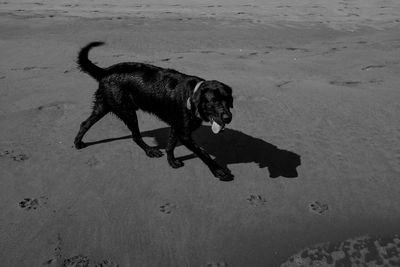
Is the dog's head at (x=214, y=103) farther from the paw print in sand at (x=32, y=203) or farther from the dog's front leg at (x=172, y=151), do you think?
the paw print in sand at (x=32, y=203)

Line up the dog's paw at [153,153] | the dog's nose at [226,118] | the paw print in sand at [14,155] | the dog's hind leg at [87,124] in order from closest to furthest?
→ 1. the dog's nose at [226,118]
2. the paw print in sand at [14,155]
3. the dog's paw at [153,153]
4. the dog's hind leg at [87,124]

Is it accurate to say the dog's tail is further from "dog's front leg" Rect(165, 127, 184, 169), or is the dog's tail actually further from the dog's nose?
the dog's nose

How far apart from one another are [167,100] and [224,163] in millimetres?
971

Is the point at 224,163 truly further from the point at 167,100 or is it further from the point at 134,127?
the point at 134,127

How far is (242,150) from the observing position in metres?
5.11

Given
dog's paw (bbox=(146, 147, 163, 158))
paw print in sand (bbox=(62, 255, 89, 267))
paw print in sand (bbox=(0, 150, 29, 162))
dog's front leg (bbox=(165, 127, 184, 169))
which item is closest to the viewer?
paw print in sand (bbox=(62, 255, 89, 267))

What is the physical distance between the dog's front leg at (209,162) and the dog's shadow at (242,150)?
0.30 m

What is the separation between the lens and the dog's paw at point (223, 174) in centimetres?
449

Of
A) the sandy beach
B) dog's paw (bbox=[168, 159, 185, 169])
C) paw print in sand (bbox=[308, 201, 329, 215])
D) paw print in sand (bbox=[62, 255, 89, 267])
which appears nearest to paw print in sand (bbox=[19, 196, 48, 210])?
the sandy beach

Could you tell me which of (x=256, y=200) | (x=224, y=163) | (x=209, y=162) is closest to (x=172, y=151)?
(x=209, y=162)

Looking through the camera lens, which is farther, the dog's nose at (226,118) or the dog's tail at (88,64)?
the dog's tail at (88,64)

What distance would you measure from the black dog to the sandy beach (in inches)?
9.4

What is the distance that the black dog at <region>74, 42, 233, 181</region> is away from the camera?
13.4 ft

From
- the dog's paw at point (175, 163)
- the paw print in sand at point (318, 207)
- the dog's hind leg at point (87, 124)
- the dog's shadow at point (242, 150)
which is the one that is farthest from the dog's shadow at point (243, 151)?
the dog's hind leg at point (87, 124)
